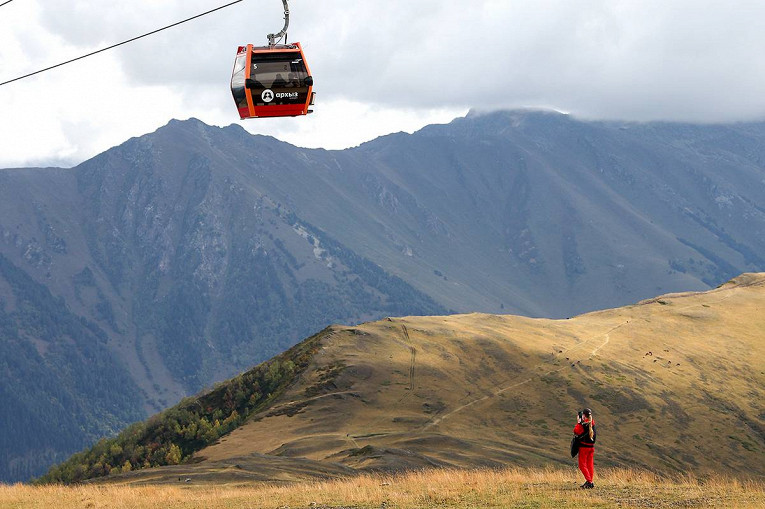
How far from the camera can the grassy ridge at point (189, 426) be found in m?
70.2

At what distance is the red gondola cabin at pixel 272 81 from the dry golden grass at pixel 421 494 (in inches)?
543

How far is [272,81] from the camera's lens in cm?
2972

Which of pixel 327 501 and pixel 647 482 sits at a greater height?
pixel 327 501

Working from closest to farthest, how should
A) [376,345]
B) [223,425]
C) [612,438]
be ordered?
[612,438]
[223,425]
[376,345]

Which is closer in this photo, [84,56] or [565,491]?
[84,56]

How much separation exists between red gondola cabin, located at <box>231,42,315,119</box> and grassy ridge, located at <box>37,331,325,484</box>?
4203cm

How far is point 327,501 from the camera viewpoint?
28.7 m

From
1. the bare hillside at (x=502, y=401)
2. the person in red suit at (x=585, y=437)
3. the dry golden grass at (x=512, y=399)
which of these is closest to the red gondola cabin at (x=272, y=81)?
the person in red suit at (x=585, y=437)

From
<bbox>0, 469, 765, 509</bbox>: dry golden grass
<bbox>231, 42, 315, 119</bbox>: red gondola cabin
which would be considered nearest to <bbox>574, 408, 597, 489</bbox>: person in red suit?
<bbox>0, 469, 765, 509</bbox>: dry golden grass

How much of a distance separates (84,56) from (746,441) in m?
63.5

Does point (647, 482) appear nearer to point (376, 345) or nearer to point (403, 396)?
point (403, 396)

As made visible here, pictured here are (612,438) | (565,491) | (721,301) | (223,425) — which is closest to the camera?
(565,491)

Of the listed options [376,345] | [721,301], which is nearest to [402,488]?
[376,345]

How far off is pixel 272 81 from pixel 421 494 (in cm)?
1524
